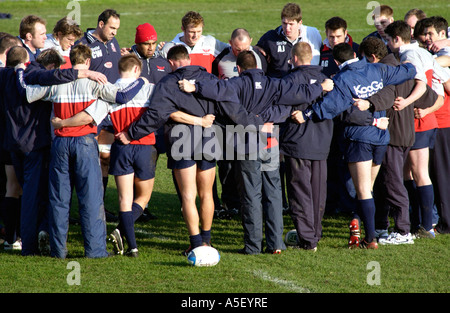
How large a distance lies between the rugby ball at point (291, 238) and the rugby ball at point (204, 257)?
1.16 m

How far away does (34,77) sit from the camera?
257 inches

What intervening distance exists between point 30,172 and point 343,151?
329 centimetres

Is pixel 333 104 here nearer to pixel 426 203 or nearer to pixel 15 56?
pixel 426 203

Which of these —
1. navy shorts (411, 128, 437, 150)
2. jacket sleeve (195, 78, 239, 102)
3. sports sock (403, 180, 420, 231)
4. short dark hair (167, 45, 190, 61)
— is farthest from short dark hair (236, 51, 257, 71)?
sports sock (403, 180, 420, 231)

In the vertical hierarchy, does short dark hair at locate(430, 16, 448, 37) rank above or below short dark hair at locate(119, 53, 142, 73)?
above

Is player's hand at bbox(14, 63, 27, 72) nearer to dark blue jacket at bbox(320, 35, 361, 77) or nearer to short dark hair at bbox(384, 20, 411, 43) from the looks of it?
dark blue jacket at bbox(320, 35, 361, 77)

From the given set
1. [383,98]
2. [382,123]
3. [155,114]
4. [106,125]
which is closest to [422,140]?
[382,123]

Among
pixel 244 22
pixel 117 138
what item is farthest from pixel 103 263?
pixel 244 22

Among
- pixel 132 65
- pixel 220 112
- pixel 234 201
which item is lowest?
pixel 234 201

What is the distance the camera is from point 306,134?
22.5 ft

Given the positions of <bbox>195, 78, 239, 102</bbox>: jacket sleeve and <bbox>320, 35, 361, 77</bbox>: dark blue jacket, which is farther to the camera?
<bbox>320, 35, 361, 77</bbox>: dark blue jacket

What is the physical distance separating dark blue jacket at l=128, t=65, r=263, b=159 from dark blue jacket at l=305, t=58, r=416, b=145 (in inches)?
29.1

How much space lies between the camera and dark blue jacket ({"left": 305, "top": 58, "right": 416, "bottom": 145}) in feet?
22.1

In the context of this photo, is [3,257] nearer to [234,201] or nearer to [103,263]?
[103,263]
